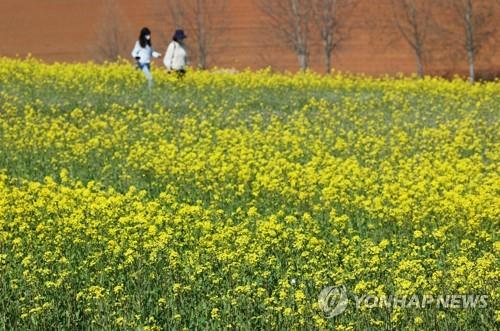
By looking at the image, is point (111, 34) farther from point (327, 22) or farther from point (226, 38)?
point (327, 22)

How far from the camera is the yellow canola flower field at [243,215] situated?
846 centimetres

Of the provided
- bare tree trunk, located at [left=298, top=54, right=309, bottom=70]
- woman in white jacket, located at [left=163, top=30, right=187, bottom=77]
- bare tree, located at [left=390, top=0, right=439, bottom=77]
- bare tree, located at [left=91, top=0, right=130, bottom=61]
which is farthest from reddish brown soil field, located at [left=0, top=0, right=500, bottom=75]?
woman in white jacket, located at [left=163, top=30, right=187, bottom=77]

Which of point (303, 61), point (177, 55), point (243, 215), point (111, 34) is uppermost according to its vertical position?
point (111, 34)

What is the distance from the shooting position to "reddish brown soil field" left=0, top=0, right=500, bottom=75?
4212 centimetres

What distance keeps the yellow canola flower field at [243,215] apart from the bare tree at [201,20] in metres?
15.8

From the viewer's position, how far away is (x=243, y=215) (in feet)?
39.5

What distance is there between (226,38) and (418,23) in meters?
9.21

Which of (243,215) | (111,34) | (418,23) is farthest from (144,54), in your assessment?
(111,34)

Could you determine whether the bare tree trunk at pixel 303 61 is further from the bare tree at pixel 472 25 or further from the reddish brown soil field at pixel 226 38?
the bare tree at pixel 472 25

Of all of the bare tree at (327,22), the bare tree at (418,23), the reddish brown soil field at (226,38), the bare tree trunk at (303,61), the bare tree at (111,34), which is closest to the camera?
the bare tree at (327,22)

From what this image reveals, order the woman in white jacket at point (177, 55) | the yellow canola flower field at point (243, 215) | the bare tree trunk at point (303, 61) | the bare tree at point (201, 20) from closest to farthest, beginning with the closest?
the yellow canola flower field at point (243, 215)
the woman in white jacket at point (177, 55)
the bare tree trunk at point (303, 61)
the bare tree at point (201, 20)

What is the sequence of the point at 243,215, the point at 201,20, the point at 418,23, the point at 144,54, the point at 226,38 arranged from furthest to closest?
the point at 226,38 → the point at 201,20 → the point at 418,23 → the point at 144,54 → the point at 243,215

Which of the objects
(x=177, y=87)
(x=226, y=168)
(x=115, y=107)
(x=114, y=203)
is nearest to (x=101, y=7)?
(x=177, y=87)

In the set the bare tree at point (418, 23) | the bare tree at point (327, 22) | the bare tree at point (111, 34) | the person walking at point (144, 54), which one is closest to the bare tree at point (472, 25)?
the bare tree at point (418, 23)
